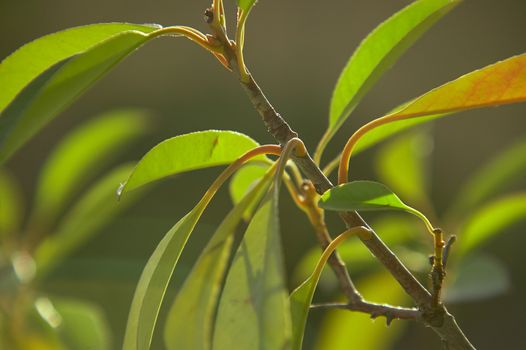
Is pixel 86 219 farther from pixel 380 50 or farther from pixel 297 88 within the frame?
pixel 297 88

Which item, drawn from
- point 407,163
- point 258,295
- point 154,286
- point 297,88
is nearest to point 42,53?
point 154,286

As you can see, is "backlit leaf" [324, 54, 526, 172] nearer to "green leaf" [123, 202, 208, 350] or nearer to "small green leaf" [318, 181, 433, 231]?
"small green leaf" [318, 181, 433, 231]

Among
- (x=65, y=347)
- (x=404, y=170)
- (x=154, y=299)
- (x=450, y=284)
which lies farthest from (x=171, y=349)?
(x=404, y=170)

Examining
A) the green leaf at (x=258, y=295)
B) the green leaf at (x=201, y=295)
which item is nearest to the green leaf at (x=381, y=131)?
the green leaf at (x=201, y=295)

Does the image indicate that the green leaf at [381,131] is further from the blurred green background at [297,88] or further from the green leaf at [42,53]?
the blurred green background at [297,88]

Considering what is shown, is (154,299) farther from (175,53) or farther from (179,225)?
(175,53)

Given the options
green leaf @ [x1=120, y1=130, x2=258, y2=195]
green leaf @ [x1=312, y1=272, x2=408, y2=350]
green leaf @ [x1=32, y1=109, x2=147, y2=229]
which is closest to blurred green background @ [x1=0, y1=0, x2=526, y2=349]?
green leaf @ [x1=32, y1=109, x2=147, y2=229]
